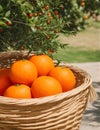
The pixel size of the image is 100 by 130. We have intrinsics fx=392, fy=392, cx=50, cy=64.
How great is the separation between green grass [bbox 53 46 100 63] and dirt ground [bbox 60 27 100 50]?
36cm

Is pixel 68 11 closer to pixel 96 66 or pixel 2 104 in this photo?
pixel 96 66

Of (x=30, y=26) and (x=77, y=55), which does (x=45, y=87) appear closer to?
(x=30, y=26)

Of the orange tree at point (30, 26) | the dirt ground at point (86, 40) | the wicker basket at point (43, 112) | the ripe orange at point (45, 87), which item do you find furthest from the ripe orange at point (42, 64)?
the dirt ground at point (86, 40)

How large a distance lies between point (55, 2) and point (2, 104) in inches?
80.5

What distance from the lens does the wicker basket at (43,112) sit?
6.40 ft

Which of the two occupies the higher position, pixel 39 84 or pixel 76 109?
pixel 39 84

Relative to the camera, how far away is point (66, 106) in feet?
6.73

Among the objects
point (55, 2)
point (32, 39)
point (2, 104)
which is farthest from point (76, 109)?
point (55, 2)

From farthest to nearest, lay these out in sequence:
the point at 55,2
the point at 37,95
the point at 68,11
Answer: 1. the point at 68,11
2. the point at 55,2
3. the point at 37,95

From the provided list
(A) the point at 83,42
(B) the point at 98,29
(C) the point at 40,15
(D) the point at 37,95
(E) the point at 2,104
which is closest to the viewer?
(E) the point at 2,104

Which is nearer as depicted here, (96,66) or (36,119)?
(36,119)

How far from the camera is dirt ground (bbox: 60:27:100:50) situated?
781 centimetres

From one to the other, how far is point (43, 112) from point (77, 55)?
4.97m

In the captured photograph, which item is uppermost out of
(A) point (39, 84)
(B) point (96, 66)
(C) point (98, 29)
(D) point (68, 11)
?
(A) point (39, 84)
